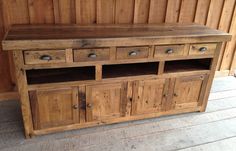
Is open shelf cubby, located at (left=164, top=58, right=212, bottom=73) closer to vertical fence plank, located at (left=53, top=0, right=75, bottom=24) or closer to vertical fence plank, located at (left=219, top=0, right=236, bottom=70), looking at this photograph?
vertical fence plank, located at (left=219, top=0, right=236, bottom=70)

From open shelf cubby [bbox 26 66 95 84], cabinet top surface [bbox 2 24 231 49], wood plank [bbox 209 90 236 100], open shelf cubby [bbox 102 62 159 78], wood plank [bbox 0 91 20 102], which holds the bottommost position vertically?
wood plank [bbox 209 90 236 100]

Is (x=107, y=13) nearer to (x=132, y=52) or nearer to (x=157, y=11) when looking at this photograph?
(x=157, y=11)

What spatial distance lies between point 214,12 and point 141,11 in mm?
→ 1039

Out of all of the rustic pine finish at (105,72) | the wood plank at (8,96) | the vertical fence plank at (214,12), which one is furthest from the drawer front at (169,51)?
the wood plank at (8,96)

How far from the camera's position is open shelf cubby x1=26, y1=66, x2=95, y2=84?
178cm

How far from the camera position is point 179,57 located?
77.7 inches

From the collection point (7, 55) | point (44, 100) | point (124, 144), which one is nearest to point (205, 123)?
point (124, 144)

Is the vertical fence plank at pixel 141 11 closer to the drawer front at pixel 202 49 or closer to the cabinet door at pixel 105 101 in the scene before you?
the drawer front at pixel 202 49

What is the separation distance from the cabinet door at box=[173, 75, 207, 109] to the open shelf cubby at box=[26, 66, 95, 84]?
35.0 inches

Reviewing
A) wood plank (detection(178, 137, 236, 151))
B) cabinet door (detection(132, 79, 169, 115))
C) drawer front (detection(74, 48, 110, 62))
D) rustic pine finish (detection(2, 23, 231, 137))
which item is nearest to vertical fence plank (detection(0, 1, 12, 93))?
rustic pine finish (detection(2, 23, 231, 137))

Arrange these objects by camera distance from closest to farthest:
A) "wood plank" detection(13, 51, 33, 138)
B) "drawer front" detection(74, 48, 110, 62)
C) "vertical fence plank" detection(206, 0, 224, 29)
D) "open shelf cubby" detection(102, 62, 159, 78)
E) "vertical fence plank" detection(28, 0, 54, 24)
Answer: "wood plank" detection(13, 51, 33, 138), "drawer front" detection(74, 48, 110, 62), "open shelf cubby" detection(102, 62, 159, 78), "vertical fence plank" detection(28, 0, 54, 24), "vertical fence plank" detection(206, 0, 224, 29)

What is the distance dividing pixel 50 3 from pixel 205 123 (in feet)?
6.55

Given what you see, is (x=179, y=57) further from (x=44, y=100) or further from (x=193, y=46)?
(x=44, y=100)

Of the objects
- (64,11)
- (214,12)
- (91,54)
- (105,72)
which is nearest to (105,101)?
(105,72)
